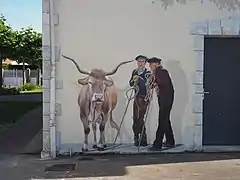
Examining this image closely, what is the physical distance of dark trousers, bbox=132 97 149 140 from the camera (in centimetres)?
1018

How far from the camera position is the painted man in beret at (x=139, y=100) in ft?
33.3

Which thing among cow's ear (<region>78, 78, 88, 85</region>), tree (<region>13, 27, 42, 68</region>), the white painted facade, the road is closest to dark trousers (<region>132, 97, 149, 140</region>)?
the white painted facade

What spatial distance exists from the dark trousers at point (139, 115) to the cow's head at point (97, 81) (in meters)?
0.68

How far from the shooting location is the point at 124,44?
1011 centimetres

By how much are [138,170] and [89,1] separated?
368 cm

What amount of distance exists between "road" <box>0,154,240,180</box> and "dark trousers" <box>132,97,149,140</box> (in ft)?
1.85

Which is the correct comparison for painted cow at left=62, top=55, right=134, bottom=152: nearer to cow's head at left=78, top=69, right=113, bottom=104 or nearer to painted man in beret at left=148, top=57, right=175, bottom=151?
cow's head at left=78, top=69, right=113, bottom=104

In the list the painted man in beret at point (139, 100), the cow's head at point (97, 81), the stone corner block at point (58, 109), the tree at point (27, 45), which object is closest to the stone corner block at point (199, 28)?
the painted man in beret at point (139, 100)

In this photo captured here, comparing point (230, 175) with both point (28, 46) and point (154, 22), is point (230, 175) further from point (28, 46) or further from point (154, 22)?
point (28, 46)

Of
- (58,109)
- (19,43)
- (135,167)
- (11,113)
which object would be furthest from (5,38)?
(135,167)

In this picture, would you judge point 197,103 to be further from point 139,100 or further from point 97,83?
point 97,83

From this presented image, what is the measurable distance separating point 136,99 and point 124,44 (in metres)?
1.17

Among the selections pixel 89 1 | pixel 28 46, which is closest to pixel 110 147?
pixel 89 1

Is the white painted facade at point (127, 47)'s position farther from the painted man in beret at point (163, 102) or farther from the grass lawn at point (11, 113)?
the grass lawn at point (11, 113)
